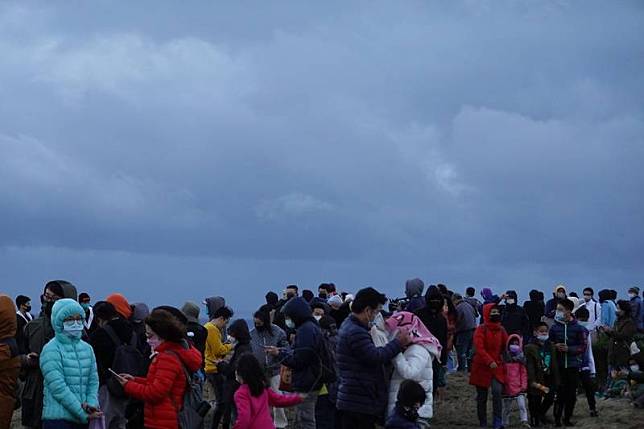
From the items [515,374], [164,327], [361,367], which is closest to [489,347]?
[515,374]

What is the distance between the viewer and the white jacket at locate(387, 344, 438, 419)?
30.8ft

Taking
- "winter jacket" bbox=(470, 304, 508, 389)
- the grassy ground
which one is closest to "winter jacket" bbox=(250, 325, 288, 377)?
the grassy ground

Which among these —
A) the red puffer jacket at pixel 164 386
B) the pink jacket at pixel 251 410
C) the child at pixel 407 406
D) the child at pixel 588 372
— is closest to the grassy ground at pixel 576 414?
the child at pixel 588 372

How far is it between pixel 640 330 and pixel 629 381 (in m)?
1.28

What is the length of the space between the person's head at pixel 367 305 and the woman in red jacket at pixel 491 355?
20.7ft

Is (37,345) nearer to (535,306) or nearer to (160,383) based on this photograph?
(160,383)

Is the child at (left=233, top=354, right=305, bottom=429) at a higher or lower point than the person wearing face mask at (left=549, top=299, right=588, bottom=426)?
lower

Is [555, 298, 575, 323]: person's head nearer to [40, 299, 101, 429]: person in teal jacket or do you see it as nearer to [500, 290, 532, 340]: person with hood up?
[500, 290, 532, 340]: person with hood up

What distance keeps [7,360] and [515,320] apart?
39.9ft

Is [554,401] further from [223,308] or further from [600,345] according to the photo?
[223,308]

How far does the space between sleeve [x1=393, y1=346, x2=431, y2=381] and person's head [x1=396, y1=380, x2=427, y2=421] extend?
565 mm

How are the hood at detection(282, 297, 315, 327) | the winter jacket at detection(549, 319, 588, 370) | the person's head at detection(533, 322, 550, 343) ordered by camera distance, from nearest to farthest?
the hood at detection(282, 297, 315, 327) < the winter jacket at detection(549, 319, 588, 370) < the person's head at detection(533, 322, 550, 343)

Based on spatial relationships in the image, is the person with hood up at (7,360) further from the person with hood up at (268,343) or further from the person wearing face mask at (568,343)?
the person wearing face mask at (568,343)

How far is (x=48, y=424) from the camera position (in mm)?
8805
